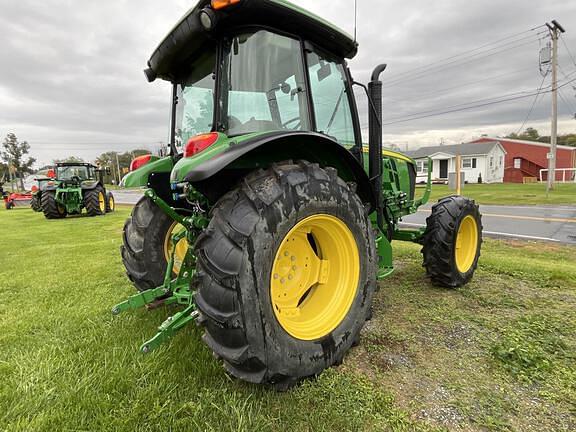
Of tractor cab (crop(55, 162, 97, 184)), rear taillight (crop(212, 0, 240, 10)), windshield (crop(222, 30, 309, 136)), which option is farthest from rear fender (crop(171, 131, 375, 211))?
tractor cab (crop(55, 162, 97, 184))

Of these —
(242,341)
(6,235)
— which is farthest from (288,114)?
(6,235)

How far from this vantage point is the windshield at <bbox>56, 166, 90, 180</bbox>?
14.9 metres

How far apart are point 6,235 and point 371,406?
10408 mm

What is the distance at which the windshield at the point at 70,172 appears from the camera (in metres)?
14.9

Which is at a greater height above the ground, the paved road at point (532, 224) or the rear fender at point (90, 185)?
the rear fender at point (90, 185)

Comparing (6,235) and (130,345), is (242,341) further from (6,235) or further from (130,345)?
(6,235)

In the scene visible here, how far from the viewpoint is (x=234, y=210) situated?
182 cm

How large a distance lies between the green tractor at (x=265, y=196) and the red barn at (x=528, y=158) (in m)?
43.3

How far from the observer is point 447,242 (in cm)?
342

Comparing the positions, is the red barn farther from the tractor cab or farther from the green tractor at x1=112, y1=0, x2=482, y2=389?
the green tractor at x1=112, y1=0, x2=482, y2=389

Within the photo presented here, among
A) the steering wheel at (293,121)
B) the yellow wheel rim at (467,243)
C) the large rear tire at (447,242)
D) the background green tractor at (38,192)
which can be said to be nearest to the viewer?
the steering wheel at (293,121)

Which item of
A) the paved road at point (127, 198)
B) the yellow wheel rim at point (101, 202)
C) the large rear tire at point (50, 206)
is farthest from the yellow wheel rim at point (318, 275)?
the paved road at point (127, 198)

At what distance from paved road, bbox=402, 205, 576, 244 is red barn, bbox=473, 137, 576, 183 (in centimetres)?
3303

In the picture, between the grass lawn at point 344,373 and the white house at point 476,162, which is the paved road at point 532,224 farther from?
the white house at point 476,162
